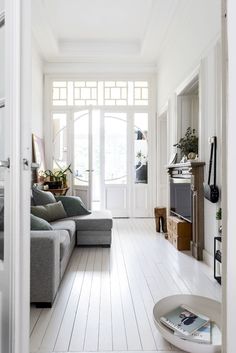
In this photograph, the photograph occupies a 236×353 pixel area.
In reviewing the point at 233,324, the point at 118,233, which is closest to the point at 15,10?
→ the point at 233,324

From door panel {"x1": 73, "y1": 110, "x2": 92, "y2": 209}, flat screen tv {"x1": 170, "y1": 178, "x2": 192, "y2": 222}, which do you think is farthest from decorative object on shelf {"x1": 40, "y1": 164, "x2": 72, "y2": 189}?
flat screen tv {"x1": 170, "y1": 178, "x2": 192, "y2": 222}

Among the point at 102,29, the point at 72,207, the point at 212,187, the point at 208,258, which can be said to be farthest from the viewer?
the point at 102,29

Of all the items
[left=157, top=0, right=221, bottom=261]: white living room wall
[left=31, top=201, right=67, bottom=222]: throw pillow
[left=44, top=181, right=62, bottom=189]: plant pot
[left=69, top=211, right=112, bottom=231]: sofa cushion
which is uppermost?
[left=157, top=0, right=221, bottom=261]: white living room wall

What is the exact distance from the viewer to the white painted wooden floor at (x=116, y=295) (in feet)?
5.73

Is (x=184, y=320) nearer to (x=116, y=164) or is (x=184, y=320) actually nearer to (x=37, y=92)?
(x=116, y=164)

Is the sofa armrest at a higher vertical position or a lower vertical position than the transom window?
lower

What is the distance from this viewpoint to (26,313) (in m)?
1.27

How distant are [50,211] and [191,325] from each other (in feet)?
8.17

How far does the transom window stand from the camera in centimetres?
646

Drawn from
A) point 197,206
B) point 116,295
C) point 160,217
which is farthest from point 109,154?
point 116,295

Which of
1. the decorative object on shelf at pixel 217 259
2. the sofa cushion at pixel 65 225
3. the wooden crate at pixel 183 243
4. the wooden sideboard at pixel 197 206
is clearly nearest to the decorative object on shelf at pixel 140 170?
the wooden crate at pixel 183 243

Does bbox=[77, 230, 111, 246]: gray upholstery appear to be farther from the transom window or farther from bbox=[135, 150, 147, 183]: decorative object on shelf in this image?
the transom window

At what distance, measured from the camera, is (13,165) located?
3.87ft

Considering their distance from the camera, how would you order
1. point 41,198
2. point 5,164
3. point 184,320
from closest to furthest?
1. point 5,164
2. point 184,320
3. point 41,198
